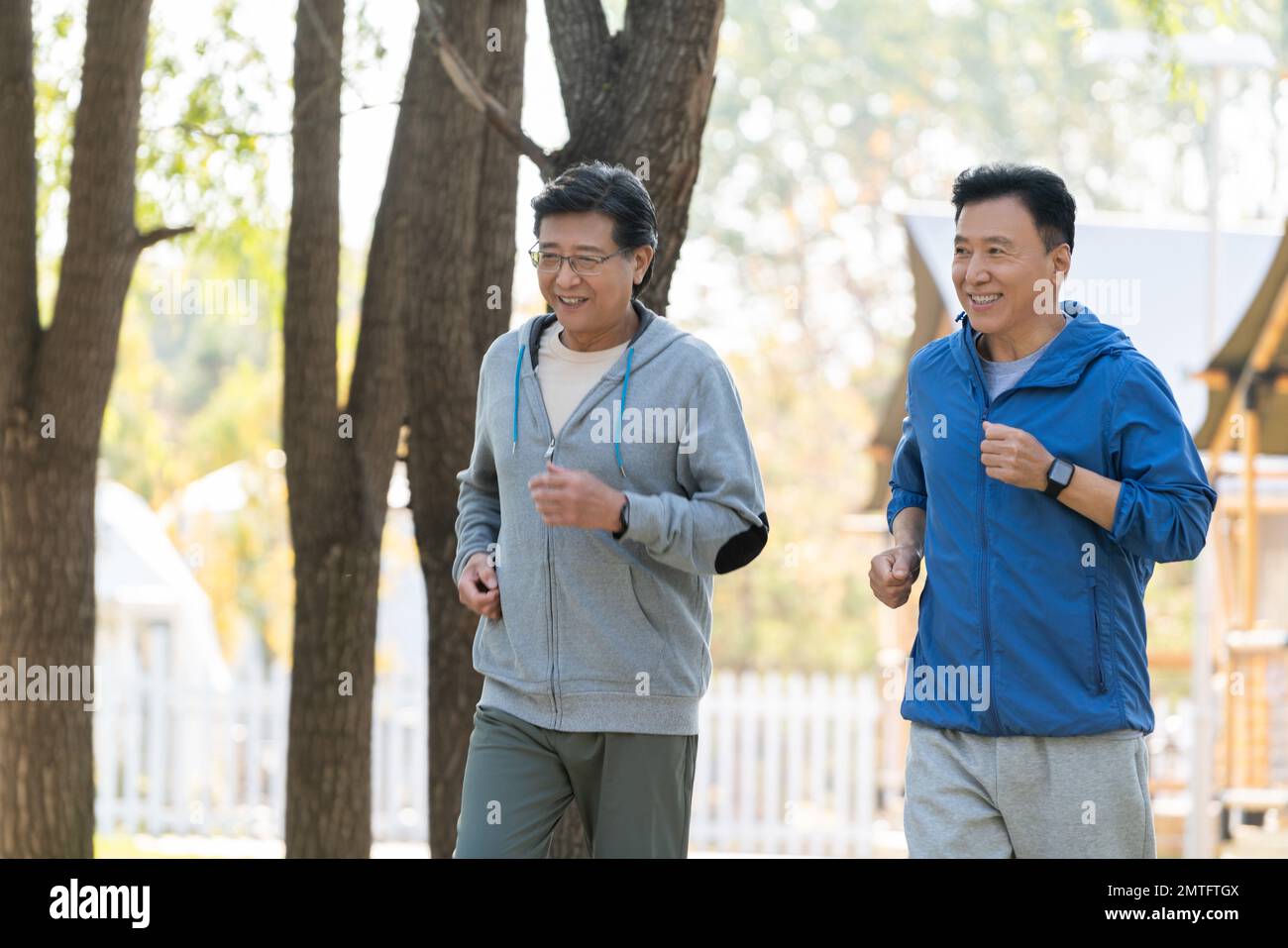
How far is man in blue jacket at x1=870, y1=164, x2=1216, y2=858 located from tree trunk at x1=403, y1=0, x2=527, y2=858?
2.42m

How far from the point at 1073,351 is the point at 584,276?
0.96m

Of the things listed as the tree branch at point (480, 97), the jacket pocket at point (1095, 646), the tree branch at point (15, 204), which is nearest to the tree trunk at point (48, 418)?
the tree branch at point (15, 204)

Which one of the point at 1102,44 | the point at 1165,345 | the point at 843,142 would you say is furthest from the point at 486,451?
the point at 843,142

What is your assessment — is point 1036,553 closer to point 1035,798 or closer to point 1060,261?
point 1035,798

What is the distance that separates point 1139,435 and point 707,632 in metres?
0.94

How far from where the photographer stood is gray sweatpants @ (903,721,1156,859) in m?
3.23

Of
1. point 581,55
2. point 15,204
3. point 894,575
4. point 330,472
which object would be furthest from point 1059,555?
point 15,204

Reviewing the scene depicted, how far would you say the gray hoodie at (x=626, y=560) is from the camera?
343cm

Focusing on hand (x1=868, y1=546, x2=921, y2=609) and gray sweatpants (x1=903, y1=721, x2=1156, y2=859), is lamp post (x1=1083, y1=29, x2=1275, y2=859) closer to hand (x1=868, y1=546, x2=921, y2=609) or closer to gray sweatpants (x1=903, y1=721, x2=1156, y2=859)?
hand (x1=868, y1=546, x2=921, y2=609)

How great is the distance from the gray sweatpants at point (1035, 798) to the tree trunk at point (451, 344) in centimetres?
247

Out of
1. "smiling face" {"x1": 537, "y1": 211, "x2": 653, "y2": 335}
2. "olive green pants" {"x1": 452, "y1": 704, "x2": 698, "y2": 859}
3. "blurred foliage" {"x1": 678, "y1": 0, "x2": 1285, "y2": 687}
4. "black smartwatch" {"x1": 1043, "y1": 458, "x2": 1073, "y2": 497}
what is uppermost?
"blurred foliage" {"x1": 678, "y1": 0, "x2": 1285, "y2": 687}

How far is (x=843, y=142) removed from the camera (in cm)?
3406

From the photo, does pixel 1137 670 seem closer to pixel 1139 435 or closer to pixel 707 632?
pixel 1139 435

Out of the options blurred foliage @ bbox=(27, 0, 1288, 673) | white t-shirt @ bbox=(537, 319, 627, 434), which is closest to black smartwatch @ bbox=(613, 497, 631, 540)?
white t-shirt @ bbox=(537, 319, 627, 434)
